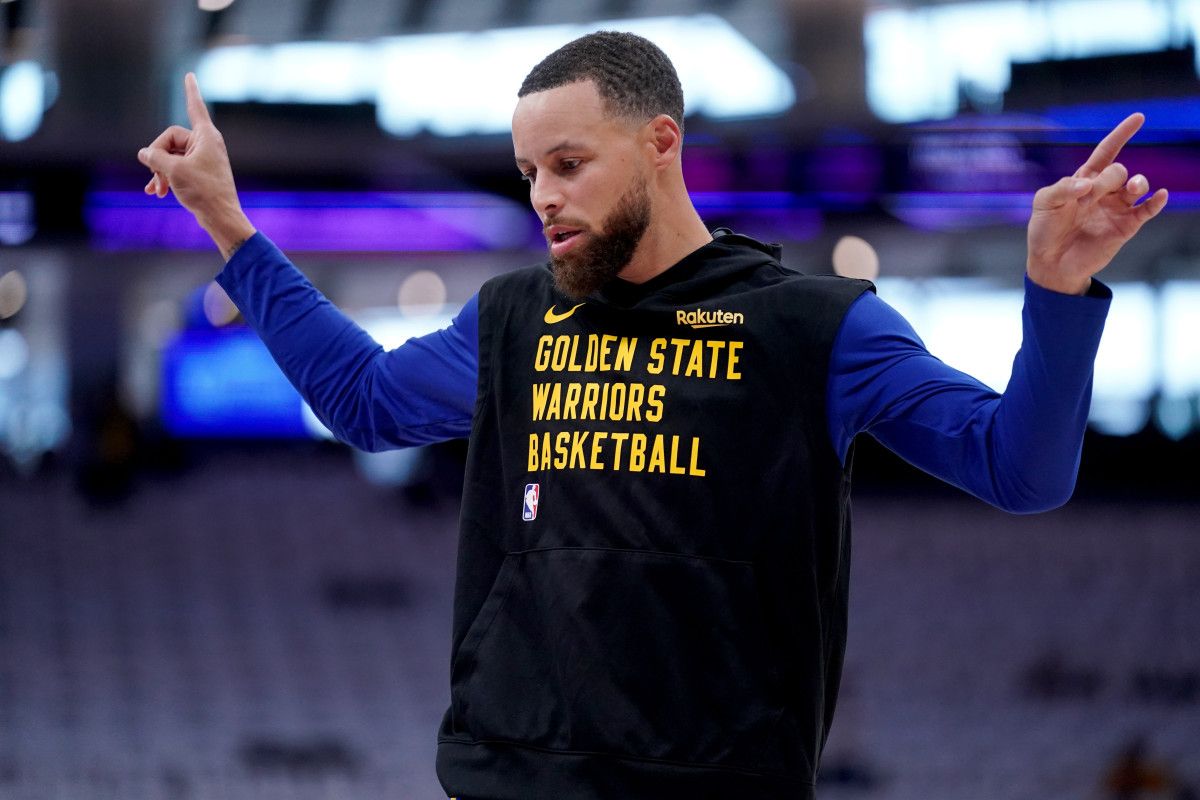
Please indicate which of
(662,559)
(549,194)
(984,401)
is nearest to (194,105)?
(549,194)

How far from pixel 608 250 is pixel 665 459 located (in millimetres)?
251

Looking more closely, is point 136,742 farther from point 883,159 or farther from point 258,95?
point 883,159

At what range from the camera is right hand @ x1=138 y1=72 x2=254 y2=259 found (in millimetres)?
1650

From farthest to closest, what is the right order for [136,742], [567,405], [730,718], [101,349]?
[101,349]
[136,742]
[567,405]
[730,718]

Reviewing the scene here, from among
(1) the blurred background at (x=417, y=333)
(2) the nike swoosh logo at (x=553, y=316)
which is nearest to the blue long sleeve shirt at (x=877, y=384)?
(2) the nike swoosh logo at (x=553, y=316)

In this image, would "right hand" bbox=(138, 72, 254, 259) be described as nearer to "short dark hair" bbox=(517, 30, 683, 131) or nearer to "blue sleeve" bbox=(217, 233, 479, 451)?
"blue sleeve" bbox=(217, 233, 479, 451)

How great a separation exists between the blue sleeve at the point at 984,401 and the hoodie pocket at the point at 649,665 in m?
0.21

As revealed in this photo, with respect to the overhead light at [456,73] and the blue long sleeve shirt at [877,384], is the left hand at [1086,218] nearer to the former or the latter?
the blue long sleeve shirt at [877,384]

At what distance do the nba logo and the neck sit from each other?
0.27 metres

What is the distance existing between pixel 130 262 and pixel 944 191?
5.02 metres

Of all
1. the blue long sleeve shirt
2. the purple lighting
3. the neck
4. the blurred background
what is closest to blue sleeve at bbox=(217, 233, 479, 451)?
the blue long sleeve shirt

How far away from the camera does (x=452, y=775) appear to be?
54.6 inches

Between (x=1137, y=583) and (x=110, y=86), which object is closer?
(x=110, y=86)

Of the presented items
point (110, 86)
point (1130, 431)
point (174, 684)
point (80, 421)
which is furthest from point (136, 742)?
point (1130, 431)
